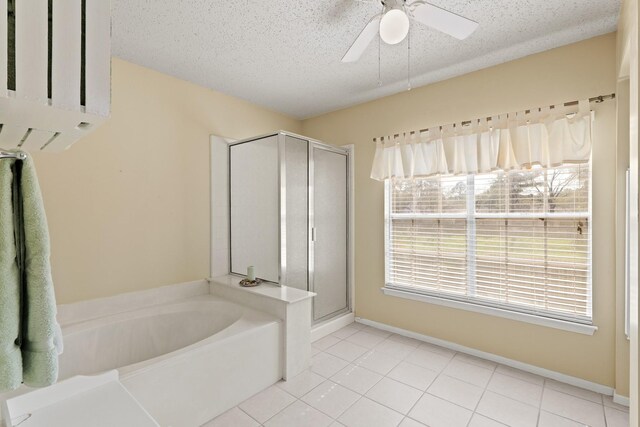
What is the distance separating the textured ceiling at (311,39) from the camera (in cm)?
186

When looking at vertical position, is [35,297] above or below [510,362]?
above

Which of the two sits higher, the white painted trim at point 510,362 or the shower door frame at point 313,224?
the shower door frame at point 313,224

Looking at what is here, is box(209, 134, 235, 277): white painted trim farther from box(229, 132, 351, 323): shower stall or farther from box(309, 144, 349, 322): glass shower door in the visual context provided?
box(309, 144, 349, 322): glass shower door

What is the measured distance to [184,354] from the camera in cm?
181

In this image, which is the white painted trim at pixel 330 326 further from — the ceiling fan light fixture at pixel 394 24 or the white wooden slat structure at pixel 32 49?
the white wooden slat structure at pixel 32 49

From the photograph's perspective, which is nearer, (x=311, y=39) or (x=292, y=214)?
(x=311, y=39)

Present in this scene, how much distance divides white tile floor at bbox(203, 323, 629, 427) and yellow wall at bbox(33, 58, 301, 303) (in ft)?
4.59

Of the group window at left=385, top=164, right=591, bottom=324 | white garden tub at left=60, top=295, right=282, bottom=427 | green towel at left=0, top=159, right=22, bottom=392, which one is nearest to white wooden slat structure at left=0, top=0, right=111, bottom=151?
green towel at left=0, top=159, right=22, bottom=392

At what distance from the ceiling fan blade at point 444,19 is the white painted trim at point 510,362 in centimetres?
251

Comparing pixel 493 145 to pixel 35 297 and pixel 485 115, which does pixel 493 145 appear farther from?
pixel 35 297

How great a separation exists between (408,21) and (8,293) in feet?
5.65

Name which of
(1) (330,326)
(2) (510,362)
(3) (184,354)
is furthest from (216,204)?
(2) (510,362)

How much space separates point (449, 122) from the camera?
9.27 ft

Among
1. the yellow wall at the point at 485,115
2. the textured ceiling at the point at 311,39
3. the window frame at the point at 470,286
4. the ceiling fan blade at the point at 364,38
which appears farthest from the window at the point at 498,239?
the ceiling fan blade at the point at 364,38
